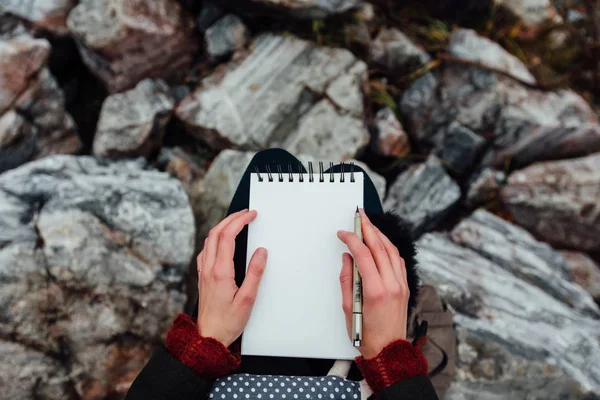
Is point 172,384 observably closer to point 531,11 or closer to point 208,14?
point 208,14

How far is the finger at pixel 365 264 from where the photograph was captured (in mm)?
1239

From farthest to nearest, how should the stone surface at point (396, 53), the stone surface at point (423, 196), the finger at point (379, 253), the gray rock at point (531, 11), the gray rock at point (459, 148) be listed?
the gray rock at point (531, 11) → the stone surface at point (396, 53) → the gray rock at point (459, 148) → the stone surface at point (423, 196) → the finger at point (379, 253)

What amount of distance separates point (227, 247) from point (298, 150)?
1484mm

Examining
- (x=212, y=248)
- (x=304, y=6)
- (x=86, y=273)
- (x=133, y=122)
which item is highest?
(x=304, y=6)

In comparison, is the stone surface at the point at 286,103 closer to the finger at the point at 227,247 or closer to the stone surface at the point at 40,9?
the stone surface at the point at 40,9

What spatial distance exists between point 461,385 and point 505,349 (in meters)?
0.32

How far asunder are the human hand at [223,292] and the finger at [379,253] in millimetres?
422

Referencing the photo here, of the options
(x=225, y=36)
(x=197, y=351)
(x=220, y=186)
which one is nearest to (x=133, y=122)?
(x=220, y=186)

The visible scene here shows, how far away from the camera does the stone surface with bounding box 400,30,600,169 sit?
2.84 m

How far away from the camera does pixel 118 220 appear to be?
86.0 inches

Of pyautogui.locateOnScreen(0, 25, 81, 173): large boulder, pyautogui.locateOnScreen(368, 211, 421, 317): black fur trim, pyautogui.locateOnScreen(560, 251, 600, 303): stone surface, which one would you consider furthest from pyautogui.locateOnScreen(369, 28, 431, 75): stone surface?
pyautogui.locateOnScreen(0, 25, 81, 173): large boulder

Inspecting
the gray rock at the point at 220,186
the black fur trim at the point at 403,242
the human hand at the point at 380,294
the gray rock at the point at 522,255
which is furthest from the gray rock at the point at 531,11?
the human hand at the point at 380,294

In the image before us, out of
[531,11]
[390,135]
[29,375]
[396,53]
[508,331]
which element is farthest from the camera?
[531,11]

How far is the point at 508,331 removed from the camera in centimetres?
221
